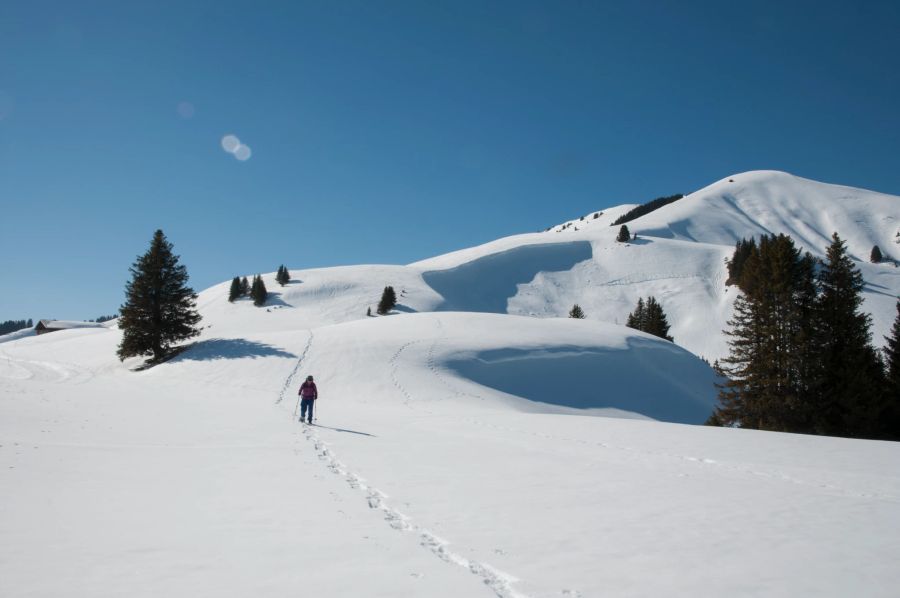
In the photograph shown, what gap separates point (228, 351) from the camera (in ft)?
117

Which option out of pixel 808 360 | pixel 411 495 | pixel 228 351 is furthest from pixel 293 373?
pixel 808 360

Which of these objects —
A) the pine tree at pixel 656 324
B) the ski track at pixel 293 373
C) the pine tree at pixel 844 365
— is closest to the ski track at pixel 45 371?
the ski track at pixel 293 373

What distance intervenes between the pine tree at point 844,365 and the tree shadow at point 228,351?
105 feet

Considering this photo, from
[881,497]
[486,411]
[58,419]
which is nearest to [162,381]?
[58,419]

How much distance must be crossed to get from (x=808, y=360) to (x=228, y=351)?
3701cm

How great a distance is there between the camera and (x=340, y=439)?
48.4ft

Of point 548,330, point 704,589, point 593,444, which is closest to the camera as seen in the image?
point 704,589

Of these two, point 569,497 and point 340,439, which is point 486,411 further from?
point 569,497

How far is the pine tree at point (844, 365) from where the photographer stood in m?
23.6

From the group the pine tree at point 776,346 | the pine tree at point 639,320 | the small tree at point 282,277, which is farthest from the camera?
the small tree at point 282,277

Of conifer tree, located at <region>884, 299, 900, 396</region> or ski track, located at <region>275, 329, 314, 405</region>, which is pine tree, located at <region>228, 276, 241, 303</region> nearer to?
ski track, located at <region>275, 329, 314, 405</region>

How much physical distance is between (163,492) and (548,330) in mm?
34915

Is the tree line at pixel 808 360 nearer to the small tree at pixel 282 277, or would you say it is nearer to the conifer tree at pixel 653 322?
the conifer tree at pixel 653 322

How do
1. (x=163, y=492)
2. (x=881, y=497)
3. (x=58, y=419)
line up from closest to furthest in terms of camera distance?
(x=163, y=492) < (x=881, y=497) < (x=58, y=419)
